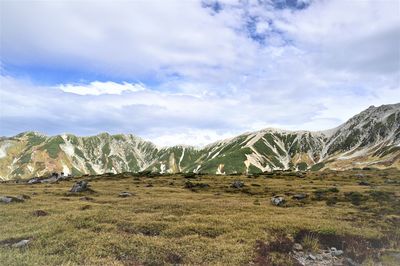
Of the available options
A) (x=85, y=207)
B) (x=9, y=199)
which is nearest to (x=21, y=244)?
(x=85, y=207)

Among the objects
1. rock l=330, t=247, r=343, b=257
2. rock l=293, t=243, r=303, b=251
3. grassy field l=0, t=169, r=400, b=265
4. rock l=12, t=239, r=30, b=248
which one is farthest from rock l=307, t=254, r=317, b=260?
rock l=12, t=239, r=30, b=248

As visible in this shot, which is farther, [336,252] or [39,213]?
[39,213]

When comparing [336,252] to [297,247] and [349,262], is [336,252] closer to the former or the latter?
→ [349,262]

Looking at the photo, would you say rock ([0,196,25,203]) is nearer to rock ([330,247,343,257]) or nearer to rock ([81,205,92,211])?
rock ([81,205,92,211])

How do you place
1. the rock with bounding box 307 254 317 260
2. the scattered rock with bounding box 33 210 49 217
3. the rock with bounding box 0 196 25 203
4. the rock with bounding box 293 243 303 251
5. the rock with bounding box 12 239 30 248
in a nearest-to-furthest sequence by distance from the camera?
the rock with bounding box 12 239 30 248, the rock with bounding box 307 254 317 260, the rock with bounding box 293 243 303 251, the scattered rock with bounding box 33 210 49 217, the rock with bounding box 0 196 25 203

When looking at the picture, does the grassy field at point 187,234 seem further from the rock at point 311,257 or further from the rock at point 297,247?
A: the rock at point 311,257

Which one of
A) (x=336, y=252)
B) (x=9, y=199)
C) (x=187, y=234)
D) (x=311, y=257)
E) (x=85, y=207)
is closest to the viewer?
(x=311, y=257)

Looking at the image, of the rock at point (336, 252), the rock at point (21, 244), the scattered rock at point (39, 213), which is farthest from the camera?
the scattered rock at point (39, 213)

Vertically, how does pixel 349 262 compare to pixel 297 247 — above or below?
below

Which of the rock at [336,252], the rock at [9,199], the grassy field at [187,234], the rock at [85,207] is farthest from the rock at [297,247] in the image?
the rock at [9,199]

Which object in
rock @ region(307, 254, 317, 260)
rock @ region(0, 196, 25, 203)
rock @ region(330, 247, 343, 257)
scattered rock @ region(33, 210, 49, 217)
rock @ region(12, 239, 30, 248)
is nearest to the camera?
rock @ region(12, 239, 30, 248)

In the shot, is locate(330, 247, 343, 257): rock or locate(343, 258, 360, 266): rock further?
locate(330, 247, 343, 257): rock

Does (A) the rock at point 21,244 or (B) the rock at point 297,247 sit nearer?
(A) the rock at point 21,244

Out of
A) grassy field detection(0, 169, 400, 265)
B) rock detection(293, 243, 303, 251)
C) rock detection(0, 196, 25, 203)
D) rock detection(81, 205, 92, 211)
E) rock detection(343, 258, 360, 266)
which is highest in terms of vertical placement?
rock detection(0, 196, 25, 203)
